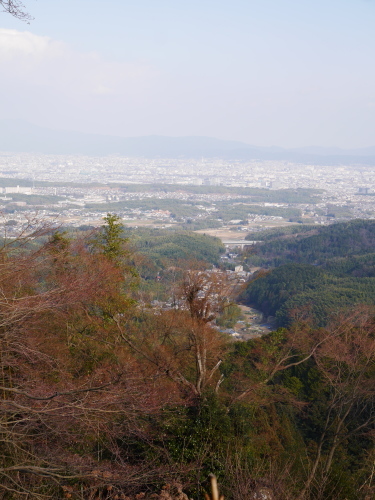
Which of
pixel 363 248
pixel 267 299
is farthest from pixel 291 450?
pixel 363 248

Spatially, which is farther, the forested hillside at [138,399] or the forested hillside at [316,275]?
the forested hillside at [316,275]

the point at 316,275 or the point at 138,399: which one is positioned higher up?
the point at 138,399

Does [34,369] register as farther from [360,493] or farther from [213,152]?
[213,152]

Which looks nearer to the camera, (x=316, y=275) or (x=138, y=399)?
(x=138, y=399)

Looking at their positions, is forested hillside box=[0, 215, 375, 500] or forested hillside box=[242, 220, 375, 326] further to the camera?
forested hillside box=[242, 220, 375, 326]
